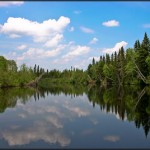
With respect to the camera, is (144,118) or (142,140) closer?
(142,140)

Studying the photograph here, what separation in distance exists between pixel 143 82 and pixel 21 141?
218 ft

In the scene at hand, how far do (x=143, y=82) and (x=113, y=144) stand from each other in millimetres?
66284

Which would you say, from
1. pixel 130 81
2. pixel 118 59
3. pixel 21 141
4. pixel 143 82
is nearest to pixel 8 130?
pixel 21 141

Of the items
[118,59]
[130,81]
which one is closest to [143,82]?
[130,81]

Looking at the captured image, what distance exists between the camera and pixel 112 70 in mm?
111000

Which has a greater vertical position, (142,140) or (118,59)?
(118,59)

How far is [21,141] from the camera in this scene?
16.9m

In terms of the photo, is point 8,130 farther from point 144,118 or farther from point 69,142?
point 144,118

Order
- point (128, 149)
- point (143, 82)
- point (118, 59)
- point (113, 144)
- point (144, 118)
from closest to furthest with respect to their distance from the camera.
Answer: point (128, 149) → point (113, 144) → point (144, 118) → point (143, 82) → point (118, 59)

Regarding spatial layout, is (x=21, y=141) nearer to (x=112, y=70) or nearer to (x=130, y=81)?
(x=130, y=81)

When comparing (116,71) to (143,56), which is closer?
(143,56)

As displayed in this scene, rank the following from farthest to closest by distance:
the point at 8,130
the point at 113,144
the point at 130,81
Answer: the point at 130,81
the point at 8,130
the point at 113,144

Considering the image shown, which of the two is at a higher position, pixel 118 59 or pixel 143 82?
pixel 118 59

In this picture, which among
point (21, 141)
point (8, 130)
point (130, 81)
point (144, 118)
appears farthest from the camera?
point (130, 81)
